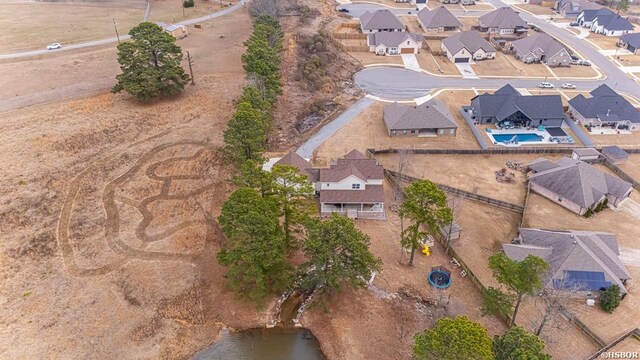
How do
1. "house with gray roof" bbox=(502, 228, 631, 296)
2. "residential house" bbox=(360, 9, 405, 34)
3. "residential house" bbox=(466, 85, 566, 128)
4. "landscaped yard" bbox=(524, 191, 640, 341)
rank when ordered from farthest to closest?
"residential house" bbox=(360, 9, 405, 34) < "residential house" bbox=(466, 85, 566, 128) < "house with gray roof" bbox=(502, 228, 631, 296) < "landscaped yard" bbox=(524, 191, 640, 341)

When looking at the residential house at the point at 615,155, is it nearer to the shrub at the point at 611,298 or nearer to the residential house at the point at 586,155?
the residential house at the point at 586,155

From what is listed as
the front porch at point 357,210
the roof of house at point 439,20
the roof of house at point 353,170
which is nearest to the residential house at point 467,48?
the roof of house at point 439,20

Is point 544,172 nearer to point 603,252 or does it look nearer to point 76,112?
point 603,252

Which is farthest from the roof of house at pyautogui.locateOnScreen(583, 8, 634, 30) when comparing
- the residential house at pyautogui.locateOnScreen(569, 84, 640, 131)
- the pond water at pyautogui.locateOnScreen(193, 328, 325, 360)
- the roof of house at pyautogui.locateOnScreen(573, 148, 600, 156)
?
the pond water at pyautogui.locateOnScreen(193, 328, 325, 360)

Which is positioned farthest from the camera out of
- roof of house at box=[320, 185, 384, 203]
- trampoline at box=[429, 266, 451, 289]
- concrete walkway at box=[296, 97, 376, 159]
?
concrete walkway at box=[296, 97, 376, 159]

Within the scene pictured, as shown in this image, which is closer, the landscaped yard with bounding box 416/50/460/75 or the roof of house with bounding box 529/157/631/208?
the roof of house with bounding box 529/157/631/208

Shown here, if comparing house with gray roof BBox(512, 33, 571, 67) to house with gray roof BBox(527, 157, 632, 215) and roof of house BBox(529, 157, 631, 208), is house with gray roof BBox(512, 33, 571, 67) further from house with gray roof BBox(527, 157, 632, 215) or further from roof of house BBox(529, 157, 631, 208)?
roof of house BBox(529, 157, 631, 208)

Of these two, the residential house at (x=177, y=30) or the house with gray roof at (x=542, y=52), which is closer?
the house with gray roof at (x=542, y=52)
